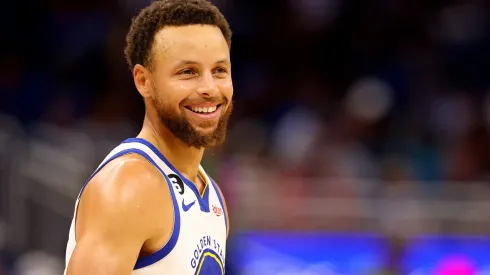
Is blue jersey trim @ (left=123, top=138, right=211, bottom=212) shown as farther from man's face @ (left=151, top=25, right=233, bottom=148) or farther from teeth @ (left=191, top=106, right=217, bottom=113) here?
teeth @ (left=191, top=106, right=217, bottom=113)

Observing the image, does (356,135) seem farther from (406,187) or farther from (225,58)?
(225,58)

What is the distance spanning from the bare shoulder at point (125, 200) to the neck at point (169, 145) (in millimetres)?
292

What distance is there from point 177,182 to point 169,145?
192mm

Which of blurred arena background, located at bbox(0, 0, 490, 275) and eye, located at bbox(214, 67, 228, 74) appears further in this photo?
blurred arena background, located at bbox(0, 0, 490, 275)

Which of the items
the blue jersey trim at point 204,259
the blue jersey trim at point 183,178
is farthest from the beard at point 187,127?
the blue jersey trim at point 204,259

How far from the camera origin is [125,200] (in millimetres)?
3086

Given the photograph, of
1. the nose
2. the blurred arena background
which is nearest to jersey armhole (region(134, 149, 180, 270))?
the nose

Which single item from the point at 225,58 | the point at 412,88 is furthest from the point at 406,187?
the point at 225,58

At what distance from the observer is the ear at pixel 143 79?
3520 mm

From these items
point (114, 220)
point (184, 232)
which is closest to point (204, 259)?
point (184, 232)

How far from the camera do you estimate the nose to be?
3436 mm

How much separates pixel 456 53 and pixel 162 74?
9.47 meters

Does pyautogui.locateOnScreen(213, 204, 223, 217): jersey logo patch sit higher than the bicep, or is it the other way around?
pyautogui.locateOnScreen(213, 204, 223, 217): jersey logo patch

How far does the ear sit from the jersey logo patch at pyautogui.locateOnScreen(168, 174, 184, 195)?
1.09ft
